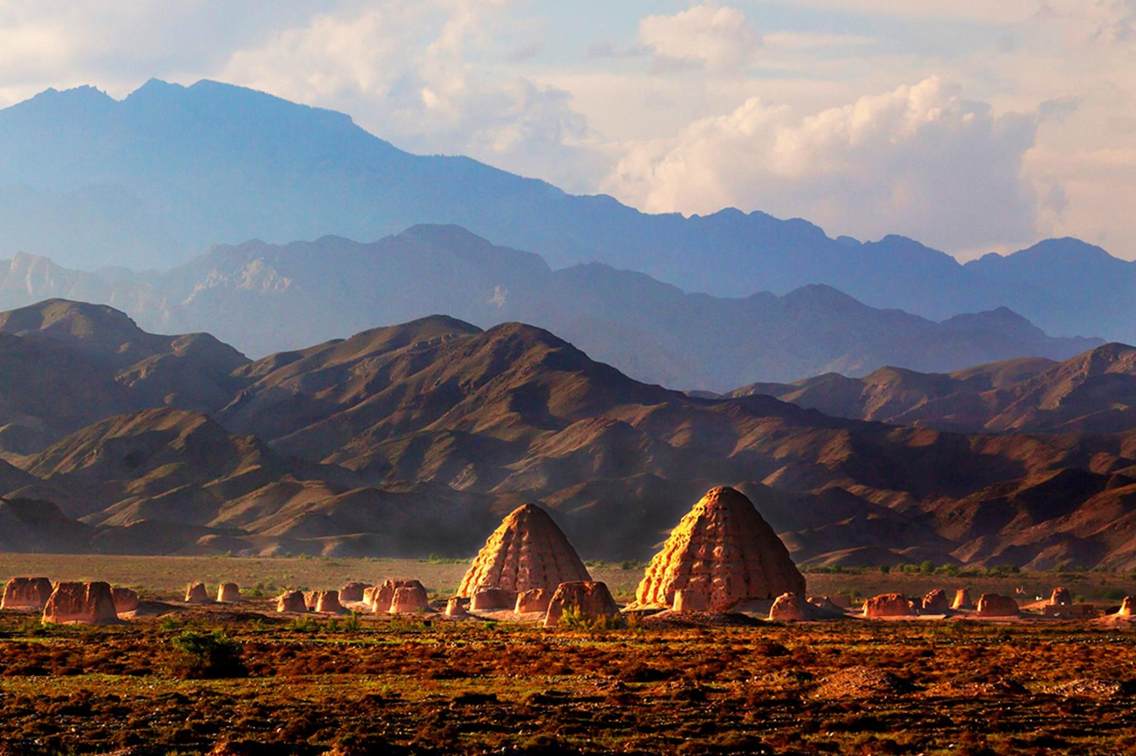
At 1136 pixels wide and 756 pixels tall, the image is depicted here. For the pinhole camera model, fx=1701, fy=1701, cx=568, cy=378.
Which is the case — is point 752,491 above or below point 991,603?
above

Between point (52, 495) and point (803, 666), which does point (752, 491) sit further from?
point (803, 666)

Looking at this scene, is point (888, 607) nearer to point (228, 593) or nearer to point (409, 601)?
point (409, 601)

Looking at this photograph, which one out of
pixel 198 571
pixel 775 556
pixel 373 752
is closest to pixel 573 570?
pixel 775 556

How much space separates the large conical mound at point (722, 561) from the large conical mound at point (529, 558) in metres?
4.07

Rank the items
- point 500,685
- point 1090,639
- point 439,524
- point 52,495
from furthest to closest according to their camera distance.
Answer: point 52,495
point 439,524
point 1090,639
point 500,685

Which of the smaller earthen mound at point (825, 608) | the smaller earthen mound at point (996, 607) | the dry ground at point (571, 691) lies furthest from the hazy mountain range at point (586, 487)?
the dry ground at point (571, 691)

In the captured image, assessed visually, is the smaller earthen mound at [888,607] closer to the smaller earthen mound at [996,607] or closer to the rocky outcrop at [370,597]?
the smaller earthen mound at [996,607]

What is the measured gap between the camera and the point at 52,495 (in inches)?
6383

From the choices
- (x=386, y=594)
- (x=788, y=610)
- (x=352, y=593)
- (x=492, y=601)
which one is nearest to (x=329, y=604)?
(x=386, y=594)

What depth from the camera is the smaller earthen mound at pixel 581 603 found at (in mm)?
49344

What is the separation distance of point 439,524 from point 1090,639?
103613 mm

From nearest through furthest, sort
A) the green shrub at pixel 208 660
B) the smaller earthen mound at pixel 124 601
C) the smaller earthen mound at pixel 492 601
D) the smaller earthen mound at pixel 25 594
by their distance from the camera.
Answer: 1. the green shrub at pixel 208 660
2. the smaller earthen mound at pixel 124 601
3. the smaller earthen mound at pixel 492 601
4. the smaller earthen mound at pixel 25 594

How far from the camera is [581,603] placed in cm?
4981

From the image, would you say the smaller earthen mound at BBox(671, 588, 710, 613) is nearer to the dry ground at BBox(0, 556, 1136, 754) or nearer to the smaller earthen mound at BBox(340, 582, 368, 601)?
the dry ground at BBox(0, 556, 1136, 754)
